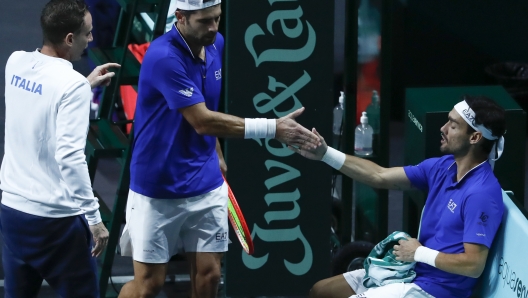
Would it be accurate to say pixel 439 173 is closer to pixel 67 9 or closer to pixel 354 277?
pixel 354 277

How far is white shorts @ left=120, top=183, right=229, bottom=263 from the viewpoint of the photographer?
4914 mm

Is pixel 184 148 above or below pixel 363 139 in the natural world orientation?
above

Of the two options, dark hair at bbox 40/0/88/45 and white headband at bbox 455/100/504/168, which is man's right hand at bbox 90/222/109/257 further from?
white headband at bbox 455/100/504/168

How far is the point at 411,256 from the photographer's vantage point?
14.7ft

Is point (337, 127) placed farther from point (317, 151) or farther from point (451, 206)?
point (451, 206)

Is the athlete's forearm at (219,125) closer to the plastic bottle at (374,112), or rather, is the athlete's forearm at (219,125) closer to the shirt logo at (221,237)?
the shirt logo at (221,237)

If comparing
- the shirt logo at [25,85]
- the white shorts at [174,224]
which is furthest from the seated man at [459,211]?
the shirt logo at [25,85]

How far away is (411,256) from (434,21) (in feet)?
19.9

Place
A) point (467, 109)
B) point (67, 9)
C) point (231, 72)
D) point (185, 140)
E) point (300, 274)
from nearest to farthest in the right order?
1. point (67, 9)
2. point (467, 109)
3. point (185, 140)
4. point (231, 72)
5. point (300, 274)

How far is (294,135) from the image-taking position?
4.89 meters

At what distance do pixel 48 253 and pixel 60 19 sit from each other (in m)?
1.02

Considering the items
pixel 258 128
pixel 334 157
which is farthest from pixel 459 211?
pixel 258 128

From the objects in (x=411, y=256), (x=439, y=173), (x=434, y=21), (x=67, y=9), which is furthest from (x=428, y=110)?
(x=434, y=21)

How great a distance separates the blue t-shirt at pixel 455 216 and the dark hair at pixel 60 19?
70.4 inches
